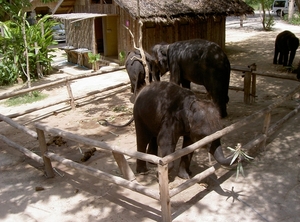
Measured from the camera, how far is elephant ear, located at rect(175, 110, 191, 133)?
13.0ft

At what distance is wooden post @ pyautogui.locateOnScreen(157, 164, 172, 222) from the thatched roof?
9110 mm

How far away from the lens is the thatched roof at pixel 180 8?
39.2ft

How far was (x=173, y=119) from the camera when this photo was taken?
4.06 meters

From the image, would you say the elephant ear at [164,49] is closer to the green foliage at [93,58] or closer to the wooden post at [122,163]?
the wooden post at [122,163]

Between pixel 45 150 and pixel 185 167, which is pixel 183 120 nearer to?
pixel 185 167

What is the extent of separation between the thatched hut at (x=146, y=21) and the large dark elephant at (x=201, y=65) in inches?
189

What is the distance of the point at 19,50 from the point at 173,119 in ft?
31.2

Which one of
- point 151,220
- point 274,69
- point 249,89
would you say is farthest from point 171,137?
point 274,69

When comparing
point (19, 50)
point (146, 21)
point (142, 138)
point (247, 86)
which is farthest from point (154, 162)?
point (19, 50)

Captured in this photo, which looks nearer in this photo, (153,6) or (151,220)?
(151,220)

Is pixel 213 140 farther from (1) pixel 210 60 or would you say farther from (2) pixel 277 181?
(1) pixel 210 60

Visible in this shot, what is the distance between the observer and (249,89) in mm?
7641

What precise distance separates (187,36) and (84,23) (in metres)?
4.48

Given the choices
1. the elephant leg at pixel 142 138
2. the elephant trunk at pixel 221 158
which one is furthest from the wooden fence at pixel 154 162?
the elephant leg at pixel 142 138
